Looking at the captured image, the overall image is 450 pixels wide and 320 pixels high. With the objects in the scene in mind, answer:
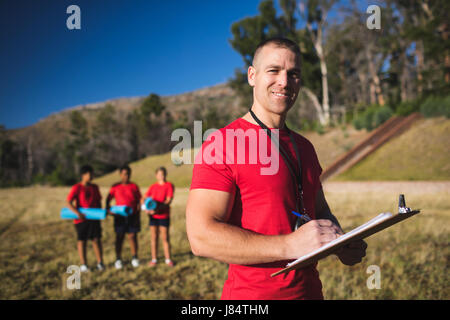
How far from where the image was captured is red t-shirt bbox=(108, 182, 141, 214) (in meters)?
6.10

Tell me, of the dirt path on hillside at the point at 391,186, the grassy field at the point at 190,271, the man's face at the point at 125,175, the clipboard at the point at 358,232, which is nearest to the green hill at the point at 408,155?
the dirt path on hillside at the point at 391,186

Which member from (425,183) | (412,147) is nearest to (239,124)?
(425,183)

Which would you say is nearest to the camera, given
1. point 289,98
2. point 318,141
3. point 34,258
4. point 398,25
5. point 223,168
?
point 223,168

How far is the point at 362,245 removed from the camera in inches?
54.9

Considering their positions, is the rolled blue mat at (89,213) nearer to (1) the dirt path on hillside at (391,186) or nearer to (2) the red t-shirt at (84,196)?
(2) the red t-shirt at (84,196)

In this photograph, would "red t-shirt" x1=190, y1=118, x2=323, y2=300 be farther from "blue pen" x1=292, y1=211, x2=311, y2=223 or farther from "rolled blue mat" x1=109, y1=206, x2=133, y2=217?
"rolled blue mat" x1=109, y1=206, x2=133, y2=217

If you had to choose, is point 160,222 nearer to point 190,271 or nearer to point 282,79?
point 190,271

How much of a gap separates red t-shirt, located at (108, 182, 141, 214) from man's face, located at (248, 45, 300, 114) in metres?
5.12

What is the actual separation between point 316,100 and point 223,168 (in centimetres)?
3383

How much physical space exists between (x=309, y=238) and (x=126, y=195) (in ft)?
18.1

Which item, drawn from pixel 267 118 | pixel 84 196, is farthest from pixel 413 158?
pixel 267 118

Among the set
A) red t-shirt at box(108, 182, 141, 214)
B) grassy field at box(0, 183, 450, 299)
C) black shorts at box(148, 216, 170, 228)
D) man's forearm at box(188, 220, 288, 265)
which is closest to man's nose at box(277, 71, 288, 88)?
man's forearm at box(188, 220, 288, 265)

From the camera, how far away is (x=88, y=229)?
584 centimetres

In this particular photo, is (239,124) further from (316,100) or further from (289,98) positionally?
(316,100)
